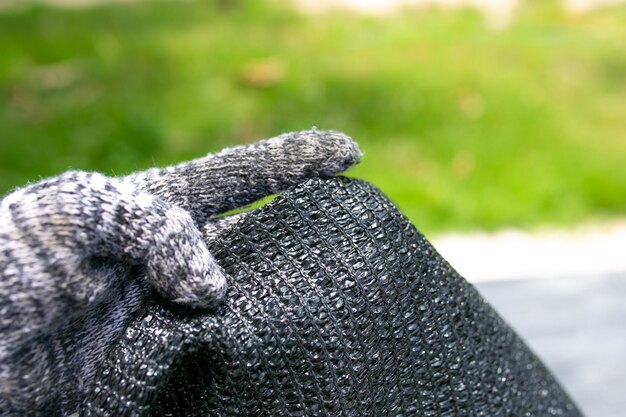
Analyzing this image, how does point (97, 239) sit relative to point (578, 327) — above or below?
below

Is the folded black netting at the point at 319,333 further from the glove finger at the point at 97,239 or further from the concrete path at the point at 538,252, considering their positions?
the concrete path at the point at 538,252

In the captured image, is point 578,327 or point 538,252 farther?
point 538,252

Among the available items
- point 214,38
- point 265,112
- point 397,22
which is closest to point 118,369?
point 265,112

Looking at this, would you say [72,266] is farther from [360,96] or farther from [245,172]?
[360,96]

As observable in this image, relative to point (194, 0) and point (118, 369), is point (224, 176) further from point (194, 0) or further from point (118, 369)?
point (194, 0)

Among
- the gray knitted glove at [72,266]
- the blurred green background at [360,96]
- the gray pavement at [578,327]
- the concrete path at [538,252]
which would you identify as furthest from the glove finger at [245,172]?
the blurred green background at [360,96]

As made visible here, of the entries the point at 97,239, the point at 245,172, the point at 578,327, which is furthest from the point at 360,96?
the point at 97,239
